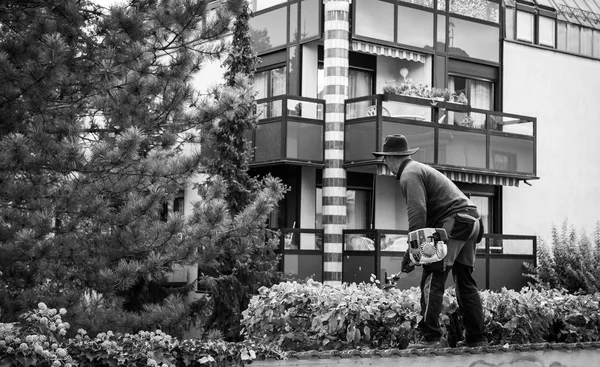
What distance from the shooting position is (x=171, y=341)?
7215mm

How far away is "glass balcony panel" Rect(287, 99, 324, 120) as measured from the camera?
22312mm

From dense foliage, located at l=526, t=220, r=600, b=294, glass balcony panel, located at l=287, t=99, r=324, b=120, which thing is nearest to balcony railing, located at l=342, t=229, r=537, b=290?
dense foliage, located at l=526, t=220, r=600, b=294

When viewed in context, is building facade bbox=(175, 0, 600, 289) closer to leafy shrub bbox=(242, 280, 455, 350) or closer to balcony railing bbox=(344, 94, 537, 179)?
balcony railing bbox=(344, 94, 537, 179)

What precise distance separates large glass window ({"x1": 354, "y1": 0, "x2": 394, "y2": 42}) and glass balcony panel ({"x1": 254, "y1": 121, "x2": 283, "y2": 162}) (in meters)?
3.31

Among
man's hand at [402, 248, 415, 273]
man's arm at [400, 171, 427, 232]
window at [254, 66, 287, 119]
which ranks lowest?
man's hand at [402, 248, 415, 273]

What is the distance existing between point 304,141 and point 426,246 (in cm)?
1408

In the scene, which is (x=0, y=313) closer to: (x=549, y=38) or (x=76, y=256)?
(x=76, y=256)

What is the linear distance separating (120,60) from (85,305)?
351cm

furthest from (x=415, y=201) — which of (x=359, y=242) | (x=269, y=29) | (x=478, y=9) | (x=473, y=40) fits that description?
(x=478, y=9)

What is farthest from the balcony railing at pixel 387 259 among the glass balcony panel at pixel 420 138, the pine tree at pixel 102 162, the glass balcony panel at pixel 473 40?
the pine tree at pixel 102 162

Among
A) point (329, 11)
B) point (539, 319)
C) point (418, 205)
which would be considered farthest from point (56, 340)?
point (329, 11)

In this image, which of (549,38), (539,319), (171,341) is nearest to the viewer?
(171,341)

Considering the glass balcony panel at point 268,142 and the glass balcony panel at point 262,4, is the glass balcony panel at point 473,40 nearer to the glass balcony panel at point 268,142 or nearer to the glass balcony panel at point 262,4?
the glass balcony panel at point 262,4

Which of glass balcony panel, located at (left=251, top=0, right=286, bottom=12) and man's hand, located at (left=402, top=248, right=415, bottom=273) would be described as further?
glass balcony panel, located at (left=251, top=0, right=286, bottom=12)
